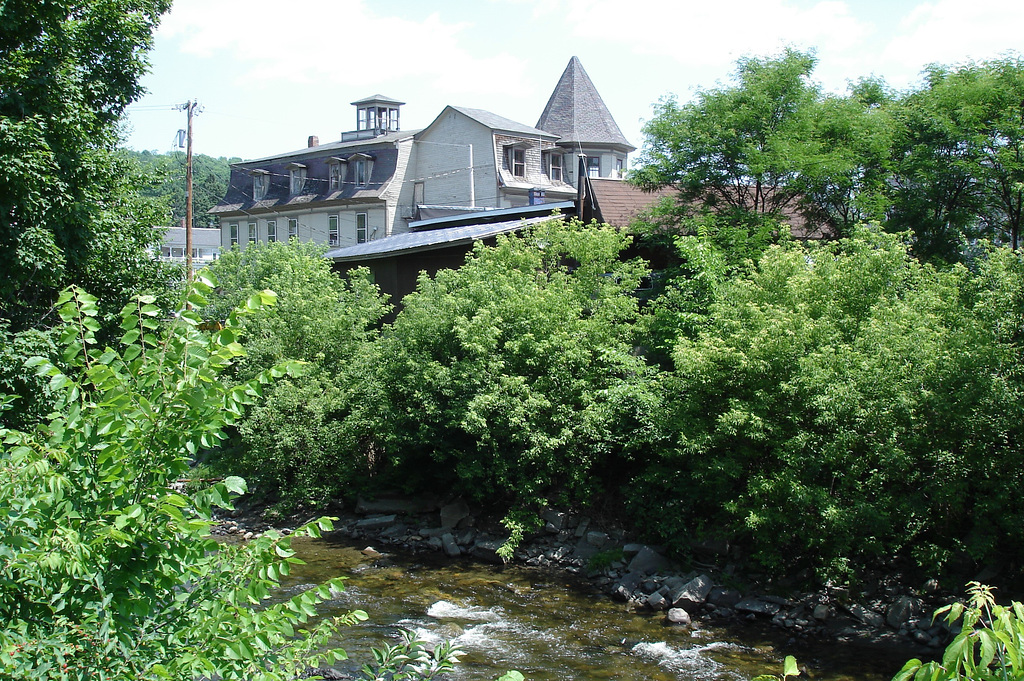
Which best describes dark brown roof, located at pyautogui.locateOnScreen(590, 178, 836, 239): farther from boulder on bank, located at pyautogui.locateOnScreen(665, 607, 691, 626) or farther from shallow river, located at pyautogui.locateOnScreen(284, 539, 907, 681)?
boulder on bank, located at pyautogui.locateOnScreen(665, 607, 691, 626)

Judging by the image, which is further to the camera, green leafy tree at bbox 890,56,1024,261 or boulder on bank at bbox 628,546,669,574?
green leafy tree at bbox 890,56,1024,261

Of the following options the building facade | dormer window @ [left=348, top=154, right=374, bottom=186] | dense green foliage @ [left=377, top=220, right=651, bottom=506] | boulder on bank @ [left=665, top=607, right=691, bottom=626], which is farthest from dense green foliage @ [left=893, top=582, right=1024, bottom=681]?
dormer window @ [left=348, top=154, right=374, bottom=186]

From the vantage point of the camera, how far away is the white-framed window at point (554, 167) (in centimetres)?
4103

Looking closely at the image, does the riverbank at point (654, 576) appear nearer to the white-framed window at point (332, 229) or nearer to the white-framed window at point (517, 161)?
the white-framed window at point (517, 161)

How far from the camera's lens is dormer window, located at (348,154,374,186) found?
42.1m

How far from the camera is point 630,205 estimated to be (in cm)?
2317

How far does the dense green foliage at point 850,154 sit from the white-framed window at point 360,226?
2435 cm

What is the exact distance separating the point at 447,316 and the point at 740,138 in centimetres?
848

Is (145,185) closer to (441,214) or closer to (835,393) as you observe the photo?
(835,393)

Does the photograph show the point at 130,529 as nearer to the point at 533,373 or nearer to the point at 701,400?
the point at 701,400

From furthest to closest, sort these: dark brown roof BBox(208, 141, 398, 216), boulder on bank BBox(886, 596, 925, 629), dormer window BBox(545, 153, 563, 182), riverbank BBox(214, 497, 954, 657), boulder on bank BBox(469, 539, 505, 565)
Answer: dark brown roof BBox(208, 141, 398, 216)
dormer window BBox(545, 153, 563, 182)
boulder on bank BBox(469, 539, 505, 565)
riverbank BBox(214, 497, 954, 657)
boulder on bank BBox(886, 596, 925, 629)

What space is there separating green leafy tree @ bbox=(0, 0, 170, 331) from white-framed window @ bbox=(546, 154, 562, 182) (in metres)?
27.7

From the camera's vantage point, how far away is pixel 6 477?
3867 mm

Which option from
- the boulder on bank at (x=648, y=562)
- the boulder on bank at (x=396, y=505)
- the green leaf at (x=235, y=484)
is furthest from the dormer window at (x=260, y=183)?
the green leaf at (x=235, y=484)
